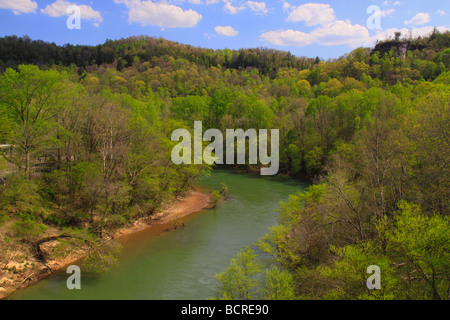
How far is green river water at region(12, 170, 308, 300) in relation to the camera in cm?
1675

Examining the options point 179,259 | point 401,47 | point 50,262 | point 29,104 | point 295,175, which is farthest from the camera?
point 401,47

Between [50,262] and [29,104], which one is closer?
[50,262]

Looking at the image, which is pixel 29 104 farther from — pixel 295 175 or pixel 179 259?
pixel 295 175

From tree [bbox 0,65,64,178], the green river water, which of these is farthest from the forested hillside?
the green river water

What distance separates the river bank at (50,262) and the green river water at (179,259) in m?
Result: 0.58

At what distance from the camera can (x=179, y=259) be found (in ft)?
68.9

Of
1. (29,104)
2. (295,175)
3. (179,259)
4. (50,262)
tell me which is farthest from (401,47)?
(50,262)

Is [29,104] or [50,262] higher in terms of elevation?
[29,104]

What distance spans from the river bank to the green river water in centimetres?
58

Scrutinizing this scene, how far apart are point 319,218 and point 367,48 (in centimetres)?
9617

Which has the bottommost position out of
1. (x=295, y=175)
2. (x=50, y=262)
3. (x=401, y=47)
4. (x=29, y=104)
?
(x=50, y=262)

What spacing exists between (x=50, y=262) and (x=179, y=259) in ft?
26.4

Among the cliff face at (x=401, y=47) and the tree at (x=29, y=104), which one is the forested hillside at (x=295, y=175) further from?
the cliff face at (x=401, y=47)
